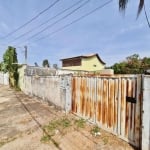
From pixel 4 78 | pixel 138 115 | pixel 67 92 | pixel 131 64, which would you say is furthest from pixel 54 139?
pixel 4 78

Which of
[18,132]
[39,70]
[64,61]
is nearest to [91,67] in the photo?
[64,61]

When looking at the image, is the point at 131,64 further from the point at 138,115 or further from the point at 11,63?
the point at 138,115

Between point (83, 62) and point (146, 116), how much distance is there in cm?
2666

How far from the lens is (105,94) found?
6965 mm

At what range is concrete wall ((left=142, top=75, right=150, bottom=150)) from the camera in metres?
5.02

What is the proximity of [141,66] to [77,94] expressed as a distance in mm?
15817

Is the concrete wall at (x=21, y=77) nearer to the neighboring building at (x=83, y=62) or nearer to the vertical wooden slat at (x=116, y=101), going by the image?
the neighboring building at (x=83, y=62)

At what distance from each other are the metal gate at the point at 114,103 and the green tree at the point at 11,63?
2114 centimetres

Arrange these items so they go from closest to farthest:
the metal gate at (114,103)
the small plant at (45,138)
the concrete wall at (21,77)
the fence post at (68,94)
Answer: the metal gate at (114,103), the small plant at (45,138), the fence post at (68,94), the concrete wall at (21,77)

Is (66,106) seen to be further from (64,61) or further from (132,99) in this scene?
(64,61)

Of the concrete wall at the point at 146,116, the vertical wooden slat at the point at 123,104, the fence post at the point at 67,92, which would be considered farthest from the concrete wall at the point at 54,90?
the concrete wall at the point at 146,116

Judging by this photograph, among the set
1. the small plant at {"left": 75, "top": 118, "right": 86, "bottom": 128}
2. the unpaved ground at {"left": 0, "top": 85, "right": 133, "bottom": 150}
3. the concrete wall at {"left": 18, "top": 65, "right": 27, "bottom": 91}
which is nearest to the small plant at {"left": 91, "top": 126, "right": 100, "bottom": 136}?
the unpaved ground at {"left": 0, "top": 85, "right": 133, "bottom": 150}

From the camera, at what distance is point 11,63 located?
2848 centimetres

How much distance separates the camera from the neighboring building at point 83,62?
3145 cm
